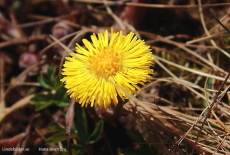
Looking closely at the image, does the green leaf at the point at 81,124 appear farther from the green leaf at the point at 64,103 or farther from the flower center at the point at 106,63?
the flower center at the point at 106,63

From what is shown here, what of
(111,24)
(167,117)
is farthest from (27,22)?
(167,117)

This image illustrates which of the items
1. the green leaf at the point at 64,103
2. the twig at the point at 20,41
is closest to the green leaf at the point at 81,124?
the green leaf at the point at 64,103

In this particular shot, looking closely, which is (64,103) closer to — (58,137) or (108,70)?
(58,137)

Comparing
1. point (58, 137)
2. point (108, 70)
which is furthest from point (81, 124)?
point (108, 70)

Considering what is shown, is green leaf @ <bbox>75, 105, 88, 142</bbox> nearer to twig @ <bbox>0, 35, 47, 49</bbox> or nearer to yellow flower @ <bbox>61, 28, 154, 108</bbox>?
yellow flower @ <bbox>61, 28, 154, 108</bbox>

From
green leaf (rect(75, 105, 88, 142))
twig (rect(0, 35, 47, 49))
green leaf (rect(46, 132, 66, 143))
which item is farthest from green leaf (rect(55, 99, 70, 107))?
twig (rect(0, 35, 47, 49))

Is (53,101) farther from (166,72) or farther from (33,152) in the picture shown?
(166,72)
